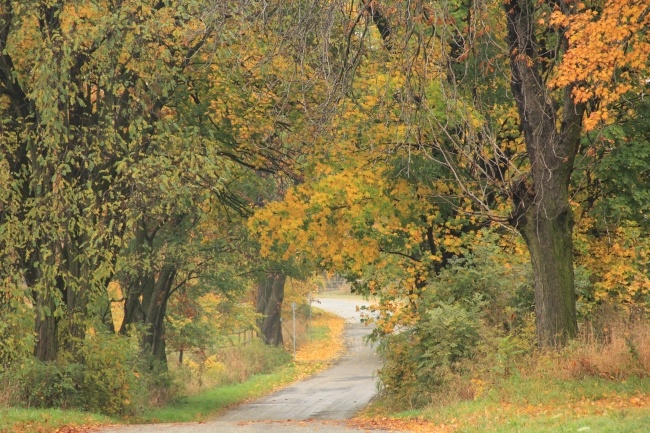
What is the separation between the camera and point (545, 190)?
1647 cm

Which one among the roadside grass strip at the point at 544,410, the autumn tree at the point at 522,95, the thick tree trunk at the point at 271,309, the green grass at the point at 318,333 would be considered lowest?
the roadside grass strip at the point at 544,410

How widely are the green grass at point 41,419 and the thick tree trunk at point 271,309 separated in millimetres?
29014

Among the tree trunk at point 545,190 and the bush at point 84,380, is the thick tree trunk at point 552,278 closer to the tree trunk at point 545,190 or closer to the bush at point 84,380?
the tree trunk at point 545,190

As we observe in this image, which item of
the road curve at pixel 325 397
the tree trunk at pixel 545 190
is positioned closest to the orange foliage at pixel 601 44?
the tree trunk at pixel 545 190

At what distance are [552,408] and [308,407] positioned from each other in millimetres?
12961

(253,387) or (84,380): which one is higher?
(84,380)

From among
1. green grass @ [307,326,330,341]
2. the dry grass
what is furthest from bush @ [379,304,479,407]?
green grass @ [307,326,330,341]

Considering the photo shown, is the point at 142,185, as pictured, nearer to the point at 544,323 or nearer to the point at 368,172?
the point at 368,172

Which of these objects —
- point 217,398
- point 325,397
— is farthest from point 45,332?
point 217,398

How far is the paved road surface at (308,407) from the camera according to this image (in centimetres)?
1409

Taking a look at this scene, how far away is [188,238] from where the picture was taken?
27203 mm

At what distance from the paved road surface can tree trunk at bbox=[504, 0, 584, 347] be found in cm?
422

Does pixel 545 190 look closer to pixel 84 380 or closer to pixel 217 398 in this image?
pixel 84 380

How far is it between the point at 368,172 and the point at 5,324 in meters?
8.09
